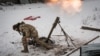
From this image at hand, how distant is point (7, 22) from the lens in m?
17.5

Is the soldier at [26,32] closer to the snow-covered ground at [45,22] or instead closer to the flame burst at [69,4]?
the snow-covered ground at [45,22]

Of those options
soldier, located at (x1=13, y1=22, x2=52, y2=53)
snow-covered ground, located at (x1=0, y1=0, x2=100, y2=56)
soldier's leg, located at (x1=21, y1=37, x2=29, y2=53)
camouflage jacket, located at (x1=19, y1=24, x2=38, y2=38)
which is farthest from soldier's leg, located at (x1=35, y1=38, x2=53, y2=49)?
soldier's leg, located at (x1=21, y1=37, x2=29, y2=53)

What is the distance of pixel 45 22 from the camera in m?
16.7

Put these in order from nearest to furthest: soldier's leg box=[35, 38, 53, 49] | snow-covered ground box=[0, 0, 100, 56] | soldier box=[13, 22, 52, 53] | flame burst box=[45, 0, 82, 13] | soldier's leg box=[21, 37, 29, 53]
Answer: soldier box=[13, 22, 52, 53], soldier's leg box=[21, 37, 29, 53], soldier's leg box=[35, 38, 53, 49], snow-covered ground box=[0, 0, 100, 56], flame burst box=[45, 0, 82, 13]

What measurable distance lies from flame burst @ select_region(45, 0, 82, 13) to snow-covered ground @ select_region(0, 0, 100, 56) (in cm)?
48

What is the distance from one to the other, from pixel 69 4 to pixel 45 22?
19.3ft

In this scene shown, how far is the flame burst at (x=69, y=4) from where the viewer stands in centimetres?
1984

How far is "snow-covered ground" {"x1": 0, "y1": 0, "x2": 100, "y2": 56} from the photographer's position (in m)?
12.2

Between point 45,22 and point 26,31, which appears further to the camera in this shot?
point 45,22

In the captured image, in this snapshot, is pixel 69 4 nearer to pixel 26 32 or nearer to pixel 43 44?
pixel 43 44

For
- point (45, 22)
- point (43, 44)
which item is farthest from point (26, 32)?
point (45, 22)

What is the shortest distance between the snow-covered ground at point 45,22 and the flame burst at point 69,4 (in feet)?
1.58

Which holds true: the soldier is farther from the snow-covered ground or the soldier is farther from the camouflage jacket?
the snow-covered ground

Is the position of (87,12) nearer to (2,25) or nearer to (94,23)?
(94,23)
